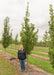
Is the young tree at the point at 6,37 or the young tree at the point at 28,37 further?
the young tree at the point at 6,37

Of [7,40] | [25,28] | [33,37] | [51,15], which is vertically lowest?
[7,40]

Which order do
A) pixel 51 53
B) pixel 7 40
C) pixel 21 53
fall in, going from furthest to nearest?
1. pixel 7 40
2. pixel 21 53
3. pixel 51 53

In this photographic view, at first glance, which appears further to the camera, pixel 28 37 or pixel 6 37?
pixel 6 37

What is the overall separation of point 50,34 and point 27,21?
4375 millimetres

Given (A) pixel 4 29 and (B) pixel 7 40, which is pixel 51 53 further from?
(A) pixel 4 29

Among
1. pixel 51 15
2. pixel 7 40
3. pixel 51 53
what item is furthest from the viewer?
pixel 7 40

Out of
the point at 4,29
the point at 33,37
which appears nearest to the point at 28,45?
the point at 33,37

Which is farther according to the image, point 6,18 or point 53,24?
point 6,18

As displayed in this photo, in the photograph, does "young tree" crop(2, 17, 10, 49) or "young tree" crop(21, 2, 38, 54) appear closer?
"young tree" crop(21, 2, 38, 54)

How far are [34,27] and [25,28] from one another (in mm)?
885

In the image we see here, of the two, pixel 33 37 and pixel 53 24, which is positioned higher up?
pixel 53 24

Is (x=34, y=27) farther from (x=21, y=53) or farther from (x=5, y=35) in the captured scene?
(x=5, y=35)

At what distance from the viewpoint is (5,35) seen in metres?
19.0

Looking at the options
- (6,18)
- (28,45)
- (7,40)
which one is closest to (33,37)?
(28,45)
